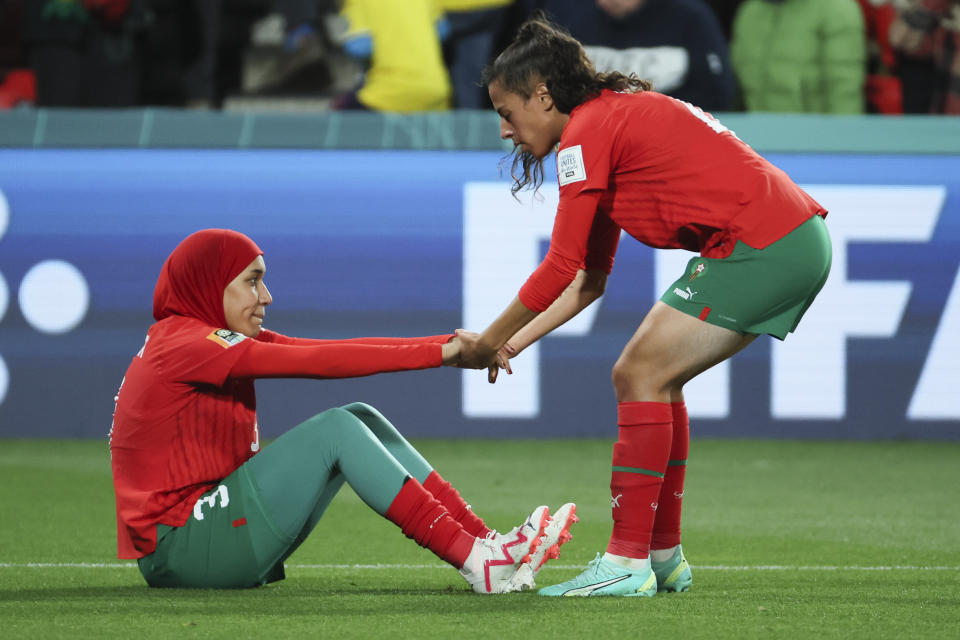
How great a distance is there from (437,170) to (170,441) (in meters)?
4.57

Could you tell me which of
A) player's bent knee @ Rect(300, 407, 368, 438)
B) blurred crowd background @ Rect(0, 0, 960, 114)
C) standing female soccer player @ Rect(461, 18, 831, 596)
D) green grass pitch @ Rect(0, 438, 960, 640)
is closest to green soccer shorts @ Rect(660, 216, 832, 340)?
standing female soccer player @ Rect(461, 18, 831, 596)

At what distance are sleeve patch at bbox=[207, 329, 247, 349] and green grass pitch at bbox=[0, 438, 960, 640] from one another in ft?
2.25

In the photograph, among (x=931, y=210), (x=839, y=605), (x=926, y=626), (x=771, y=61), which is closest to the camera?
(x=926, y=626)

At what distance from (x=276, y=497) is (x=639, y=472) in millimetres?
985

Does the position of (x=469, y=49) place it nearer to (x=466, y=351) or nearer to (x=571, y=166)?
(x=466, y=351)

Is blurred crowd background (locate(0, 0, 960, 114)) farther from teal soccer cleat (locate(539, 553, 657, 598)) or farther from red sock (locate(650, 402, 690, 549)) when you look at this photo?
teal soccer cleat (locate(539, 553, 657, 598))

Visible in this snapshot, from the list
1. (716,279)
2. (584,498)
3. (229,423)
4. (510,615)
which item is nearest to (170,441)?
(229,423)

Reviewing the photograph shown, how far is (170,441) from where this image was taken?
400 centimetres

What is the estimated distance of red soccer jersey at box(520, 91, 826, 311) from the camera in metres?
3.94

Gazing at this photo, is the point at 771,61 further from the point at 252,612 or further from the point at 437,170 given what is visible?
the point at 252,612

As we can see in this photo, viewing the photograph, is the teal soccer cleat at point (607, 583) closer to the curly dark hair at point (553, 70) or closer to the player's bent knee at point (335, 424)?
the player's bent knee at point (335, 424)

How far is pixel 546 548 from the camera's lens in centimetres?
398

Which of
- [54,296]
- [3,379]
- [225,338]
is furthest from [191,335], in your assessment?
[3,379]

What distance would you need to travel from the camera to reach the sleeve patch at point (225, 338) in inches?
155
